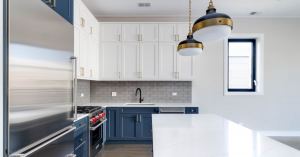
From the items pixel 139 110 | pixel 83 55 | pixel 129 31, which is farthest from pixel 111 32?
pixel 139 110

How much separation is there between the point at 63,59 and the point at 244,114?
438 centimetres

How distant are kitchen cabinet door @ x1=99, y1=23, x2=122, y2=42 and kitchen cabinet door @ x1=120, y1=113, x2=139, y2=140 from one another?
5.36 feet

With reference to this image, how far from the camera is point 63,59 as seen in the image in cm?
204

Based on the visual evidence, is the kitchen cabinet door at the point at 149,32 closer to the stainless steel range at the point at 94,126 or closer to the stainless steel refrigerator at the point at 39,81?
the stainless steel range at the point at 94,126

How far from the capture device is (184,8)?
4.48m

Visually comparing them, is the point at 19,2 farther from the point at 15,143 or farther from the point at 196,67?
the point at 196,67

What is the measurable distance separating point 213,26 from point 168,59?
2977 millimetres

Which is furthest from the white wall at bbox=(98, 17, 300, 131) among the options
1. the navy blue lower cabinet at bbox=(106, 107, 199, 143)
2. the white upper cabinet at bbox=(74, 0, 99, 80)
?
the white upper cabinet at bbox=(74, 0, 99, 80)

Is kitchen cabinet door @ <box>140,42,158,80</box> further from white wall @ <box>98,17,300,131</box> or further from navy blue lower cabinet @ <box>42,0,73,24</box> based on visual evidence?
navy blue lower cabinet @ <box>42,0,73,24</box>

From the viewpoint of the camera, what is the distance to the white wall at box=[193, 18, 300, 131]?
16.4 ft

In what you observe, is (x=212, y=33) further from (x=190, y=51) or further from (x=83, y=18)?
(x=83, y=18)

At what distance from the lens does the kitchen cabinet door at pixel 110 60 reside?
464 centimetres

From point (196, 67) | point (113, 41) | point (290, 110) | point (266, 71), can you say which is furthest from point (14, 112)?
point (290, 110)

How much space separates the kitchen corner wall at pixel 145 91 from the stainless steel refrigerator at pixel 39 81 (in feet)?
9.05
